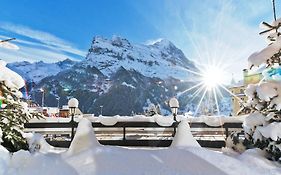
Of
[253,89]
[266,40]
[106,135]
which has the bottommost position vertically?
[106,135]

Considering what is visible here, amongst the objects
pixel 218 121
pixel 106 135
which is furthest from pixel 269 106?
pixel 106 135

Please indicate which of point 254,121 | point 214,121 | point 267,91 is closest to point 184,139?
point 254,121

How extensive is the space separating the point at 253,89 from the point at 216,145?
17.8ft

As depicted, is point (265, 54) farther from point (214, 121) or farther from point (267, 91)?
point (214, 121)

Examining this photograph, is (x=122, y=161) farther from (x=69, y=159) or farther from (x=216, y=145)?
(x=216, y=145)

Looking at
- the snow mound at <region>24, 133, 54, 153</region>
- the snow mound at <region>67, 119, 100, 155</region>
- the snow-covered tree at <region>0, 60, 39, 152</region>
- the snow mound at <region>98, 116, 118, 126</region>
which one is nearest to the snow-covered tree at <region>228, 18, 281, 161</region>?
the snow mound at <region>67, 119, 100, 155</region>

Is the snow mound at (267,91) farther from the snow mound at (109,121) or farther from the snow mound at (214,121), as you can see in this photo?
the snow mound at (109,121)

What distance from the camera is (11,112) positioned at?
524 centimetres

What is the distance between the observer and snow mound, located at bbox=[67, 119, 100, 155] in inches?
203

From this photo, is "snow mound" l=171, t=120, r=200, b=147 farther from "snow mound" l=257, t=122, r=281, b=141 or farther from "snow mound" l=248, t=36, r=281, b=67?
"snow mound" l=248, t=36, r=281, b=67

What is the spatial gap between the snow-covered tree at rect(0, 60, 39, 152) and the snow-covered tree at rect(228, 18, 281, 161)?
429cm

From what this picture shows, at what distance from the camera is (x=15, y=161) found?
15.3 ft

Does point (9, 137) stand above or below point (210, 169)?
above

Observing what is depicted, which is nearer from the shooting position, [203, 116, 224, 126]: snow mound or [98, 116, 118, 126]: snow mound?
[203, 116, 224, 126]: snow mound
